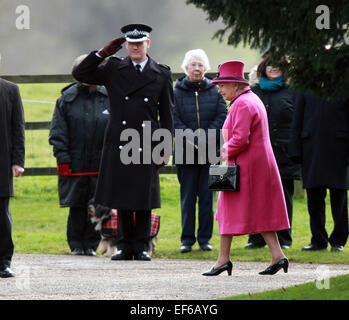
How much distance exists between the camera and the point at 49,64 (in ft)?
91.5

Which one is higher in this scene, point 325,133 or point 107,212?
point 325,133

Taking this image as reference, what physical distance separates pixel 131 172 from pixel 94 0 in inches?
754

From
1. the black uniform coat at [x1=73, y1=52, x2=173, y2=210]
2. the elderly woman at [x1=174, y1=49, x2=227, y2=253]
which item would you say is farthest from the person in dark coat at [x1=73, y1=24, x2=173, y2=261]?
the elderly woman at [x1=174, y1=49, x2=227, y2=253]

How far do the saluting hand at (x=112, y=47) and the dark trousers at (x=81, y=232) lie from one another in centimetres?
211

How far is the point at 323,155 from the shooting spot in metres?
10.2

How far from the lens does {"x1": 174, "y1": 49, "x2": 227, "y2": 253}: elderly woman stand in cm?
1059

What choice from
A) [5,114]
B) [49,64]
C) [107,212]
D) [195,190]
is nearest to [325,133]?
[195,190]

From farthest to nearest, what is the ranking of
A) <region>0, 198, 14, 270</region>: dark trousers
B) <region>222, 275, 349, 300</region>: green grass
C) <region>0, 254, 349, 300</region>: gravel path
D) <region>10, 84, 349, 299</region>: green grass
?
1. <region>10, 84, 349, 299</region>: green grass
2. <region>0, 198, 14, 270</region>: dark trousers
3. <region>0, 254, 349, 300</region>: gravel path
4. <region>222, 275, 349, 300</region>: green grass

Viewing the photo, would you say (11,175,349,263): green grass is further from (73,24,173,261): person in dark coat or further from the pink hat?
the pink hat

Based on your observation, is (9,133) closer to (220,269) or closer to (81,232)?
(220,269)

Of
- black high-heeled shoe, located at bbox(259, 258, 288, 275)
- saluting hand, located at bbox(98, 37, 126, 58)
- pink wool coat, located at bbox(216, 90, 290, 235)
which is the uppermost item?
saluting hand, located at bbox(98, 37, 126, 58)

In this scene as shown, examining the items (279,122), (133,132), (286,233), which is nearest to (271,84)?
(279,122)

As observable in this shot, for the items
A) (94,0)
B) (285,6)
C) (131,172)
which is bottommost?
(131,172)
